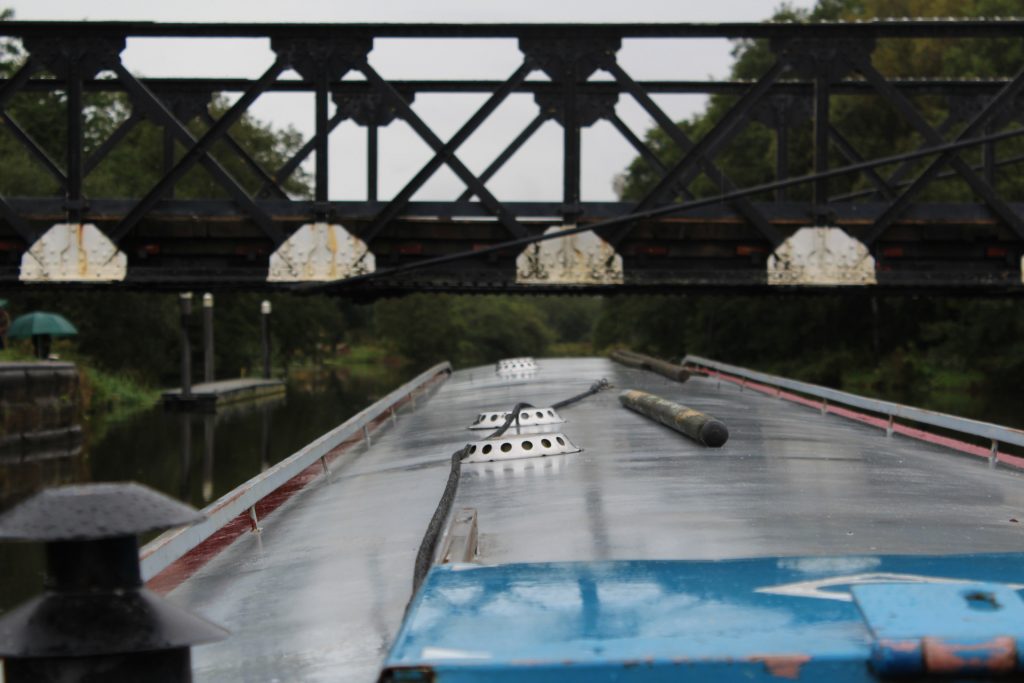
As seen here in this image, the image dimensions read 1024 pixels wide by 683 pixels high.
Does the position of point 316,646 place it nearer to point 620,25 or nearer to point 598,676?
point 598,676

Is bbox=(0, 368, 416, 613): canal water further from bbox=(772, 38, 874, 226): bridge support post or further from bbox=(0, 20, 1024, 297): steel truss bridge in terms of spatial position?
bbox=(772, 38, 874, 226): bridge support post

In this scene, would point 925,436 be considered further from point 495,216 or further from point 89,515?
point 89,515

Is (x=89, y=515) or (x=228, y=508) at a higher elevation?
(x=89, y=515)

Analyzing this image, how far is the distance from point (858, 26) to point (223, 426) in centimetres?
2484

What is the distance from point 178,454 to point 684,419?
1936cm

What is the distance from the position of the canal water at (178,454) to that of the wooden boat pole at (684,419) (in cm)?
581

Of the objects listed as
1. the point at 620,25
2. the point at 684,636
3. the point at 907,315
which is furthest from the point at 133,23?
the point at 907,315

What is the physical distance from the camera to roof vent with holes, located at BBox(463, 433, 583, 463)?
29.9 feet

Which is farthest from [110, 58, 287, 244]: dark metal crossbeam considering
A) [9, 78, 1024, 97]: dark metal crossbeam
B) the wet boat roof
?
[9, 78, 1024, 97]: dark metal crossbeam

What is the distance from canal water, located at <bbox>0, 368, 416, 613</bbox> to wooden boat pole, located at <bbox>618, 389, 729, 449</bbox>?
5808 mm

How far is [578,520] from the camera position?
6.62 m

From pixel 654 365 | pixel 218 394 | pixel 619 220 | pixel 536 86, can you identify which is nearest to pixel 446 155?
pixel 619 220

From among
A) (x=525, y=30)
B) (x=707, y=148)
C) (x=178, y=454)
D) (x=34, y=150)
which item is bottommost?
(x=178, y=454)

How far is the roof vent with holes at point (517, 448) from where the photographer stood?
29.9ft
